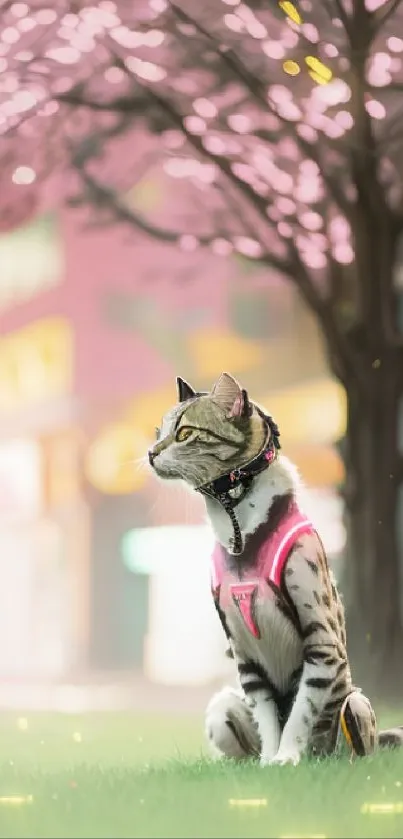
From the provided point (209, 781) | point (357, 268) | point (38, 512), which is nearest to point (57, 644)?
point (38, 512)

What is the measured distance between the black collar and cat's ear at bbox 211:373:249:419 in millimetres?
70

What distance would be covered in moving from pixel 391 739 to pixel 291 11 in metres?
1.99

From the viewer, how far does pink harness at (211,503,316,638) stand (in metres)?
1.96

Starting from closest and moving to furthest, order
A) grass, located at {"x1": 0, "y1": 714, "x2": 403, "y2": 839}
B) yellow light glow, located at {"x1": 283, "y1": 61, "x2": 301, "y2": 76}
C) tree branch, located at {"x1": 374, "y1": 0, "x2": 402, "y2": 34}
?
grass, located at {"x1": 0, "y1": 714, "x2": 403, "y2": 839}
tree branch, located at {"x1": 374, "y1": 0, "x2": 402, "y2": 34}
yellow light glow, located at {"x1": 283, "y1": 61, "x2": 301, "y2": 76}

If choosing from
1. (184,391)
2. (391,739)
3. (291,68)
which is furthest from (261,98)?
(391,739)

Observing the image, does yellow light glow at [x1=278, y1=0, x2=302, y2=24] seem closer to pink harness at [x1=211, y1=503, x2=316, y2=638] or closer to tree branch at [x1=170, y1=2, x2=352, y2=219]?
tree branch at [x1=170, y1=2, x2=352, y2=219]

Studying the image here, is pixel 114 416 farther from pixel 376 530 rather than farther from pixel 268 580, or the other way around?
pixel 268 580

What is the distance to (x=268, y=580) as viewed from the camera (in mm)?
1958

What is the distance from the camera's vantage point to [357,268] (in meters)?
3.24

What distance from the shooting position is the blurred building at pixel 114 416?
144 inches

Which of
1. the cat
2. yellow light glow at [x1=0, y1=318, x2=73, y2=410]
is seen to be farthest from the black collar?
yellow light glow at [x1=0, y1=318, x2=73, y2=410]

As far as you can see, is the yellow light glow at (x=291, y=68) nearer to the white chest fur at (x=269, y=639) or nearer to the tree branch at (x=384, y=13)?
the tree branch at (x=384, y=13)

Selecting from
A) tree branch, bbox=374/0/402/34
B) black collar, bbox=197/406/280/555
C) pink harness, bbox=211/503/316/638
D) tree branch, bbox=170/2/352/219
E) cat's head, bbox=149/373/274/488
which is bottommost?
pink harness, bbox=211/503/316/638

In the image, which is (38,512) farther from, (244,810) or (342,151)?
(244,810)
